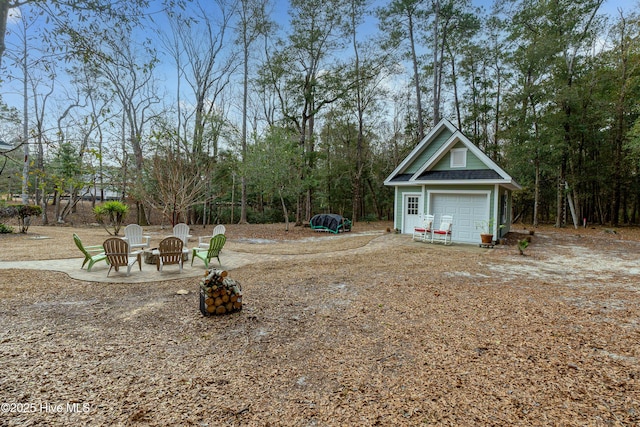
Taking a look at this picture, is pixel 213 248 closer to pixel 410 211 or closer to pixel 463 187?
pixel 463 187

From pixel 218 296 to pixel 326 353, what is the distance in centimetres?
180

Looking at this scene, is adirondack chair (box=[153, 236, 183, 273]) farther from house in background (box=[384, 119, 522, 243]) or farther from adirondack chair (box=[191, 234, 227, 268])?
house in background (box=[384, 119, 522, 243])

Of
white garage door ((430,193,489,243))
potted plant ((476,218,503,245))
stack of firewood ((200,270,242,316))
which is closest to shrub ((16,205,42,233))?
stack of firewood ((200,270,242,316))

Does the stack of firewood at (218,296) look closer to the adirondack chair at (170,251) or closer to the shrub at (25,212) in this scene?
the adirondack chair at (170,251)

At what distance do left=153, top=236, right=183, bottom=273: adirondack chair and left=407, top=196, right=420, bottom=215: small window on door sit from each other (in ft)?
34.5

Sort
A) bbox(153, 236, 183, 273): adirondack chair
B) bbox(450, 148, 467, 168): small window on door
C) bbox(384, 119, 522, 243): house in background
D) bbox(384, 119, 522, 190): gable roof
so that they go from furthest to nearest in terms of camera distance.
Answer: bbox(450, 148, 467, 168): small window on door
bbox(384, 119, 522, 243): house in background
bbox(384, 119, 522, 190): gable roof
bbox(153, 236, 183, 273): adirondack chair

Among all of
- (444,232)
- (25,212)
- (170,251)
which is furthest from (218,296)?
(25,212)

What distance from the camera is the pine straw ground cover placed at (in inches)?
89.1

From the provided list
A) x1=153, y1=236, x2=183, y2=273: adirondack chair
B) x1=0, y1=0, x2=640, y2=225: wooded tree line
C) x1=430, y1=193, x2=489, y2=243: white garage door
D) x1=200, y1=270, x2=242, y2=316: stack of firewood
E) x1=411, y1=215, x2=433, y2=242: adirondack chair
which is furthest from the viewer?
x1=0, y1=0, x2=640, y2=225: wooded tree line

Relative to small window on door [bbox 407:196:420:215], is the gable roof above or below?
above

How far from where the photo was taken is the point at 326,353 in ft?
10.3

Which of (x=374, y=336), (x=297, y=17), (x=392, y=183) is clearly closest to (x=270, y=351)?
(x=374, y=336)

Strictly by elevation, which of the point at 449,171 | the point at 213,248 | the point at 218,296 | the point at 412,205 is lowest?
the point at 218,296

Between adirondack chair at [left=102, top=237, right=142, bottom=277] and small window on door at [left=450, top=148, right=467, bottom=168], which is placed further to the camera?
small window on door at [left=450, top=148, right=467, bottom=168]
